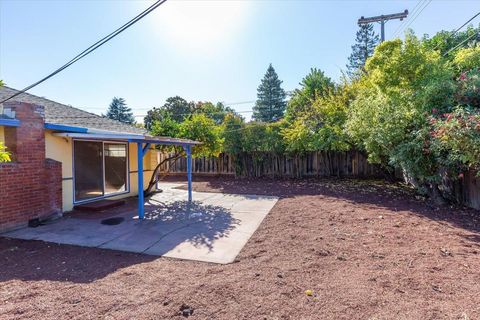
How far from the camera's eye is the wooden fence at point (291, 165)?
41.1 feet

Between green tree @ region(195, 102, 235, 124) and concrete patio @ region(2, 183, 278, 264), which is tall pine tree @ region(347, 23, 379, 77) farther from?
concrete patio @ region(2, 183, 278, 264)

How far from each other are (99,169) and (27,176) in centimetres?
242

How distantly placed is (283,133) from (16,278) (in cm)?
1090

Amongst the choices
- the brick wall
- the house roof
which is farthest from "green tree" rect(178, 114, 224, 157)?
the brick wall

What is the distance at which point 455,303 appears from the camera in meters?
2.64

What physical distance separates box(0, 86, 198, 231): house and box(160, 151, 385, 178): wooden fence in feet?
18.4

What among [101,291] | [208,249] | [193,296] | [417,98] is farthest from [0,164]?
[417,98]

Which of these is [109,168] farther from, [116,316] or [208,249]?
[116,316]

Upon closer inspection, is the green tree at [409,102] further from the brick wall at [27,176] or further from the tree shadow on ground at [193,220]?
the brick wall at [27,176]

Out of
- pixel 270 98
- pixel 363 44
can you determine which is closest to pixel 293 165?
pixel 363 44

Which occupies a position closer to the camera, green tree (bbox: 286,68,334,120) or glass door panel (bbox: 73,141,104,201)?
glass door panel (bbox: 73,141,104,201)

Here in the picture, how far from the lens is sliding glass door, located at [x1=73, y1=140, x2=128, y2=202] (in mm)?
7395

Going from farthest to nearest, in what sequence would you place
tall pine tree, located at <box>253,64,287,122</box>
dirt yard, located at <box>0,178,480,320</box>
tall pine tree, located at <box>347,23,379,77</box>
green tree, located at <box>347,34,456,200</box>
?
tall pine tree, located at <box>253,64,287,122</box>, tall pine tree, located at <box>347,23,379,77</box>, green tree, located at <box>347,34,456,200</box>, dirt yard, located at <box>0,178,480,320</box>

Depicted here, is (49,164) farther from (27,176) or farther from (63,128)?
(63,128)
